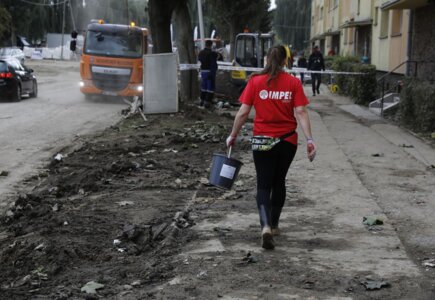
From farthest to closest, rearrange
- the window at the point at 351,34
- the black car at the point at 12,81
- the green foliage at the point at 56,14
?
the green foliage at the point at 56,14 → the window at the point at 351,34 → the black car at the point at 12,81

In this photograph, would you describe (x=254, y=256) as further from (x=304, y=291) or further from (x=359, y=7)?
(x=359, y=7)

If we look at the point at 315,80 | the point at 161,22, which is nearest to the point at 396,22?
the point at 315,80

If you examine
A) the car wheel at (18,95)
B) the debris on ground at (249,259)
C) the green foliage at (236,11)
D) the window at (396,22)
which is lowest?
the debris on ground at (249,259)

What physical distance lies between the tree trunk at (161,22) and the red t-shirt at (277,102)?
46.0 feet

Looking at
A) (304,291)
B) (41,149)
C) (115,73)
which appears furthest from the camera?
(115,73)

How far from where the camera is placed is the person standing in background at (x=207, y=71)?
20.1 meters

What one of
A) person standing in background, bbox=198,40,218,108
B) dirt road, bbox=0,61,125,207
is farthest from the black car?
person standing in background, bbox=198,40,218,108

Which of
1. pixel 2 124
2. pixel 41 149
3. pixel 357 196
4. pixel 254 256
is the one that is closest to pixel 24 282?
pixel 254 256

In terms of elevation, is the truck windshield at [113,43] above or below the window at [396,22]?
below

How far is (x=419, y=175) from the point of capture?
993cm

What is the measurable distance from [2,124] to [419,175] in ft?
34.6

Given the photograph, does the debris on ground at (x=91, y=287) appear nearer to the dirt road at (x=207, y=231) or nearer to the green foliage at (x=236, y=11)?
the dirt road at (x=207, y=231)

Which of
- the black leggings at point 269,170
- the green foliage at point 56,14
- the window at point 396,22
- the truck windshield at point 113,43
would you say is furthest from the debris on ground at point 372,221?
the green foliage at point 56,14

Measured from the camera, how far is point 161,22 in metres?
19.7
